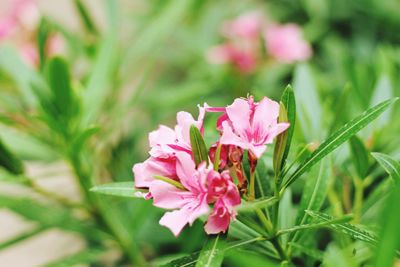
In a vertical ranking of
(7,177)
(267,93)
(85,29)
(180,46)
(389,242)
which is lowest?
(389,242)

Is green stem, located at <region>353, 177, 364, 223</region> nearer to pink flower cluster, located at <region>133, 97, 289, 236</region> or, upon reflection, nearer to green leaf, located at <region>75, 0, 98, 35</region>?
pink flower cluster, located at <region>133, 97, 289, 236</region>

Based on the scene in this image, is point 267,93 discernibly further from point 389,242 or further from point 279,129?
point 389,242

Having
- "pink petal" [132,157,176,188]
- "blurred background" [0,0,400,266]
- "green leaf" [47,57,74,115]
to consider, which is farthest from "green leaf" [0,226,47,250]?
"pink petal" [132,157,176,188]

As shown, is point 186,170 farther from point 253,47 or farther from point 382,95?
point 253,47

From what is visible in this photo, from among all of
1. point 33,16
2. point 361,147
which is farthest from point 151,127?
point 361,147

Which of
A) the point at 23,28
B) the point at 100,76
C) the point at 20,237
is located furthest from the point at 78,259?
the point at 23,28
